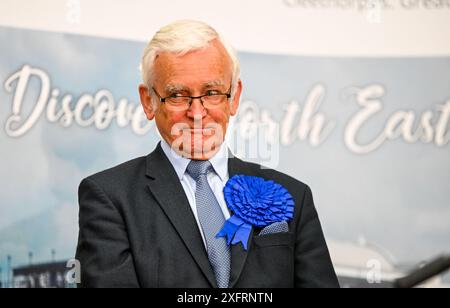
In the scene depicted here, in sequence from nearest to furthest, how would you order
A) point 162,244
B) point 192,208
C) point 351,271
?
1. point 162,244
2. point 192,208
3. point 351,271

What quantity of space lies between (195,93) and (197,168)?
0.76ft

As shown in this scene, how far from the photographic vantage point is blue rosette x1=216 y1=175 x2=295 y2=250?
2156 millimetres

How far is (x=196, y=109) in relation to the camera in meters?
2.20

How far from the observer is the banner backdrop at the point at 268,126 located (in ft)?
10.3

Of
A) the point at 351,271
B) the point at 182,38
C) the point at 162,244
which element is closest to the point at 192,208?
the point at 162,244

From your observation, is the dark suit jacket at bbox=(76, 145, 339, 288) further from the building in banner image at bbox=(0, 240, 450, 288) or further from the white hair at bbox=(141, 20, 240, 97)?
the building in banner image at bbox=(0, 240, 450, 288)

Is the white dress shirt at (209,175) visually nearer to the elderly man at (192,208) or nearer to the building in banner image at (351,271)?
the elderly man at (192,208)

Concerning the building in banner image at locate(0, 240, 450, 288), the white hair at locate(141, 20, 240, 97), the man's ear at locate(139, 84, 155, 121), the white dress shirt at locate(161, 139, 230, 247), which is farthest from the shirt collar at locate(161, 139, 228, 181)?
the building in banner image at locate(0, 240, 450, 288)

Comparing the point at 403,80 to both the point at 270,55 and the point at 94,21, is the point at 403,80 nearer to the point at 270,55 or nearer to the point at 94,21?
the point at 270,55

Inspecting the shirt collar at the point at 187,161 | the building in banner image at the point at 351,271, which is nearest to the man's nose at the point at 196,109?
the shirt collar at the point at 187,161

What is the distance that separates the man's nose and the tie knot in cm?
15

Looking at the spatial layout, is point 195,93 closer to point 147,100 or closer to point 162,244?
point 147,100

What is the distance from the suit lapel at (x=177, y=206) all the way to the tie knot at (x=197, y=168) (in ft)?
0.18
